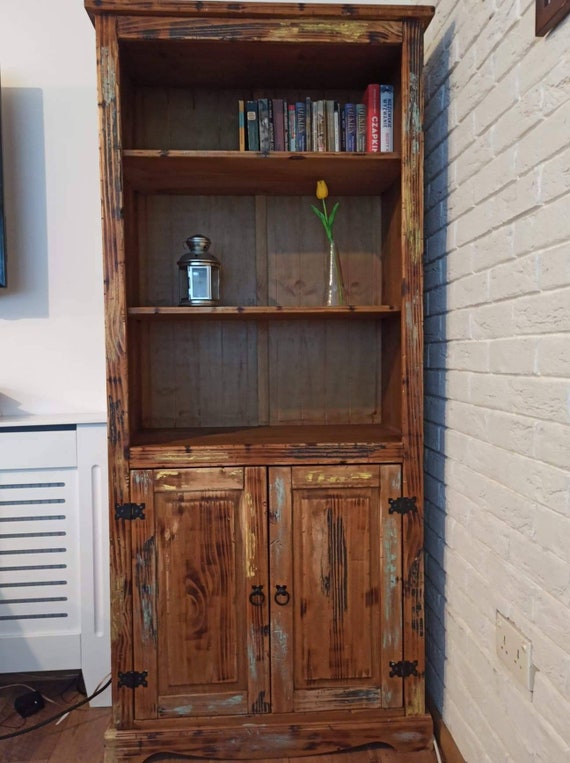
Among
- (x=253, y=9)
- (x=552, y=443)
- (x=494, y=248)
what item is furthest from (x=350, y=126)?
(x=552, y=443)

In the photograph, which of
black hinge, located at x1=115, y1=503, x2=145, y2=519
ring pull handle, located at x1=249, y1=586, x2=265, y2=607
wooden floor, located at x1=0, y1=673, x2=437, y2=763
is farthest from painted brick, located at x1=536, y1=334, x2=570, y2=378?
wooden floor, located at x1=0, y1=673, x2=437, y2=763

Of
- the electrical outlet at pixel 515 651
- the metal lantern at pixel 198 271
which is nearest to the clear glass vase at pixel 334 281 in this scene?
the metal lantern at pixel 198 271

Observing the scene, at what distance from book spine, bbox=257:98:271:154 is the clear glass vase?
0.35 metres

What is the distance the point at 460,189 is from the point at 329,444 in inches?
30.5

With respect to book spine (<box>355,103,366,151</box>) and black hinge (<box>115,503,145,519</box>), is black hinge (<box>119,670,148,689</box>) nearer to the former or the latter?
A: black hinge (<box>115,503,145,519</box>)

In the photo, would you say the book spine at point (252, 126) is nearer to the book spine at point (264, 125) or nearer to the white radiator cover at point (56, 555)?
the book spine at point (264, 125)

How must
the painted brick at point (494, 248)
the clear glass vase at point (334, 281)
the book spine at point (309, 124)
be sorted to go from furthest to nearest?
the clear glass vase at point (334, 281), the book spine at point (309, 124), the painted brick at point (494, 248)

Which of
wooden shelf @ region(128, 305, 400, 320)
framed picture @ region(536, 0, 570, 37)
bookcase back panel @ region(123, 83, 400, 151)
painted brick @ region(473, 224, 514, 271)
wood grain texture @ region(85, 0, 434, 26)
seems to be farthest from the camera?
bookcase back panel @ region(123, 83, 400, 151)

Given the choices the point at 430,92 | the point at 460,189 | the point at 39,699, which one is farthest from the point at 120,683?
the point at 430,92

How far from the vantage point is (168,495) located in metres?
1.58

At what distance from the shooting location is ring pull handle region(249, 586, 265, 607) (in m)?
1.60

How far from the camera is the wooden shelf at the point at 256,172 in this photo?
61.0 inches

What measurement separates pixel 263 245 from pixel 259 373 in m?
0.44

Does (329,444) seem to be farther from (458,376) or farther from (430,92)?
(430,92)
